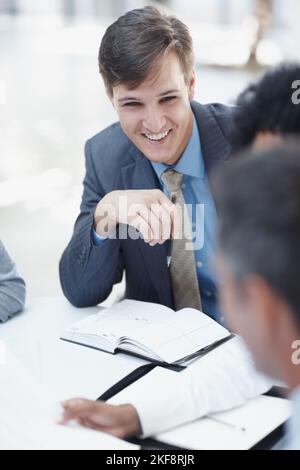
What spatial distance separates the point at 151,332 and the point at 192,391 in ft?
1.04

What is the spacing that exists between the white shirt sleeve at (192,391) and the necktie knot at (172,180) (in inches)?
26.0

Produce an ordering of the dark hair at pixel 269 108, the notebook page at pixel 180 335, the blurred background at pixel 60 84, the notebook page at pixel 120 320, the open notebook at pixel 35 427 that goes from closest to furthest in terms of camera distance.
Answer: the open notebook at pixel 35 427
the dark hair at pixel 269 108
the notebook page at pixel 180 335
the notebook page at pixel 120 320
the blurred background at pixel 60 84

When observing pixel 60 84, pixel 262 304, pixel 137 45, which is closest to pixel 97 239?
pixel 137 45

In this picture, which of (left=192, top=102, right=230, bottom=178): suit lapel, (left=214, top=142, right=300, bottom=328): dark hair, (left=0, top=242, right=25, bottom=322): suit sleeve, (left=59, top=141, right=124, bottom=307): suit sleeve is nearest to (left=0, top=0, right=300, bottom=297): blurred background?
(left=192, top=102, right=230, bottom=178): suit lapel

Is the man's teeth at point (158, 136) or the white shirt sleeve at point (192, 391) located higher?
the man's teeth at point (158, 136)

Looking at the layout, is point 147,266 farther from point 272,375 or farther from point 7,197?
point 7,197

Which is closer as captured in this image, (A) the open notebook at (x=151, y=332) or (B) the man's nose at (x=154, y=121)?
(A) the open notebook at (x=151, y=332)

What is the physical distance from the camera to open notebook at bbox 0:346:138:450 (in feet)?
4.70

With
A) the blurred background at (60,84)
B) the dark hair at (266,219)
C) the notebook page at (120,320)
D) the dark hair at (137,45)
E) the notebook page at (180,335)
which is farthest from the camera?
the blurred background at (60,84)

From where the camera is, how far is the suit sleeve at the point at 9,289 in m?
2.07

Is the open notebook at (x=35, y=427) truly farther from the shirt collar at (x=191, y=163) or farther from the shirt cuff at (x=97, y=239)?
the shirt collar at (x=191, y=163)

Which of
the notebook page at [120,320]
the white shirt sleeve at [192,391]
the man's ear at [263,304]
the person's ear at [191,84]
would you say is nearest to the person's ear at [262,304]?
the man's ear at [263,304]

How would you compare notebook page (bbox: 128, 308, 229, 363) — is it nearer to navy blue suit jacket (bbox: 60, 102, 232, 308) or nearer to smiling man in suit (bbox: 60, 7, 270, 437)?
smiling man in suit (bbox: 60, 7, 270, 437)

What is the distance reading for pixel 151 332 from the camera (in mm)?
1847
